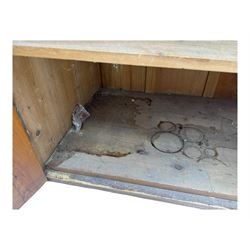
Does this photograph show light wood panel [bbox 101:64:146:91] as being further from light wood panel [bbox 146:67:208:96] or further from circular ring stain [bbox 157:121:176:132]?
circular ring stain [bbox 157:121:176:132]

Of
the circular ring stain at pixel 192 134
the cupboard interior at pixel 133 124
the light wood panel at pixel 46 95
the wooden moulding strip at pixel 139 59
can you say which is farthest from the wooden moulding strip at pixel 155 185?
the wooden moulding strip at pixel 139 59

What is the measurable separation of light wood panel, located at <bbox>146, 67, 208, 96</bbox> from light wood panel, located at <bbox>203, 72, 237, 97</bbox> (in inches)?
1.1

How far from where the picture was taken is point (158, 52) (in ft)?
1.21

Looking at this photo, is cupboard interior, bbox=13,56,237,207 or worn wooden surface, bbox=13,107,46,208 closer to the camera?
worn wooden surface, bbox=13,107,46,208

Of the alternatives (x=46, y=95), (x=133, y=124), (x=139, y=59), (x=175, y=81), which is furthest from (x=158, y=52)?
(x=175, y=81)

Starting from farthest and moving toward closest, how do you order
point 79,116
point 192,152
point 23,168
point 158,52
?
point 79,116 → point 192,152 → point 23,168 → point 158,52

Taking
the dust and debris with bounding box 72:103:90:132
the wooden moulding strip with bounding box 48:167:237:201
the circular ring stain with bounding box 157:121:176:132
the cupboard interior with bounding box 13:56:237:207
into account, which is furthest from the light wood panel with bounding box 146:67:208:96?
the wooden moulding strip with bounding box 48:167:237:201

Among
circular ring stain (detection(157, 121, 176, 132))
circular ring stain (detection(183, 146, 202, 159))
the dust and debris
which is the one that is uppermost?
the dust and debris

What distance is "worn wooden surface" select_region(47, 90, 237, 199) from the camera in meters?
0.66

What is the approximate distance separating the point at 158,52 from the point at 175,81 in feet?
2.26

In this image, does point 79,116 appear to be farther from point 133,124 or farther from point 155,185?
point 155,185

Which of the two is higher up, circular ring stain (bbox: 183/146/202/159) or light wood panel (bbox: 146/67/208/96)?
light wood panel (bbox: 146/67/208/96)

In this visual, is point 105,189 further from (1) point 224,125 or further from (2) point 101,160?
(1) point 224,125
